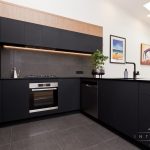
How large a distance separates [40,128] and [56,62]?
157 centimetres

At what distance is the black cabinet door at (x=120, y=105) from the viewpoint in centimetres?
161

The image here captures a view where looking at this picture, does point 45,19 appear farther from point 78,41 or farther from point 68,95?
point 68,95

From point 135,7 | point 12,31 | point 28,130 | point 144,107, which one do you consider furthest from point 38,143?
point 135,7

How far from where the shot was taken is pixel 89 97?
2578 millimetres

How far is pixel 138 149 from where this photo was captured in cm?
155

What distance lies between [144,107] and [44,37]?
7.13ft

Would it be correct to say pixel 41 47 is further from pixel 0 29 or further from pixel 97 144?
pixel 97 144

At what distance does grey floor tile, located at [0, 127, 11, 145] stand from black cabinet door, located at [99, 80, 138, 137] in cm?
144

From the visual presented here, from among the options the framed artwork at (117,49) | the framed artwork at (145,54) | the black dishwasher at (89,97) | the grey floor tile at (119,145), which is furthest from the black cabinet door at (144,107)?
the framed artwork at (145,54)

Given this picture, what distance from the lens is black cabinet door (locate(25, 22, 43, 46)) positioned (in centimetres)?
248

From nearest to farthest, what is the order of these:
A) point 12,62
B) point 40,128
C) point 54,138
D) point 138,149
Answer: point 138,149
point 54,138
point 40,128
point 12,62

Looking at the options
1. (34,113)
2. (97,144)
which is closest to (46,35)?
(34,113)

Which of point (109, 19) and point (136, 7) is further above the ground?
point (136, 7)

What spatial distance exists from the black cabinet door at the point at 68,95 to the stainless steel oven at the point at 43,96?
11 cm
